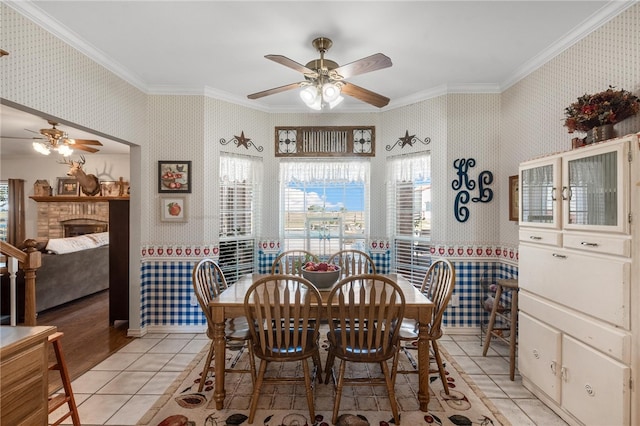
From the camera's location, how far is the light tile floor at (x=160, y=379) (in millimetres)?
2131

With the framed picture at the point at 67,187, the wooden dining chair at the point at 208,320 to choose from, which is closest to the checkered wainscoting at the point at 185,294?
the wooden dining chair at the point at 208,320

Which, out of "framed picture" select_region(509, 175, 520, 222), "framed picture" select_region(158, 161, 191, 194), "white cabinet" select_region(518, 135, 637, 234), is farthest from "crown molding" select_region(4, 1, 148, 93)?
"framed picture" select_region(509, 175, 520, 222)

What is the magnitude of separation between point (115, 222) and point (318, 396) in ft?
10.2

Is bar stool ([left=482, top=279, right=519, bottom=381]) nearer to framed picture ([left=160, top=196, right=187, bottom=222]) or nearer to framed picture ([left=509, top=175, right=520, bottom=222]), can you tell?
framed picture ([left=509, top=175, right=520, bottom=222])

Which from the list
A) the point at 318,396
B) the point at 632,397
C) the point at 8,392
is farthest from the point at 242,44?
the point at 632,397

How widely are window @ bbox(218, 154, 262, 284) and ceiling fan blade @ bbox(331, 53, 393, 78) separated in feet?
6.78

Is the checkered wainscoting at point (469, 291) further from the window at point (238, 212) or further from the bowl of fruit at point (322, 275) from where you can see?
the window at point (238, 212)

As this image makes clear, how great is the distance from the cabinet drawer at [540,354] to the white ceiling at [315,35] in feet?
7.23

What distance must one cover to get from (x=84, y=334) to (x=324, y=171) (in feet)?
11.1

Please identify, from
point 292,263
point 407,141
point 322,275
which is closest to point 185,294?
point 292,263

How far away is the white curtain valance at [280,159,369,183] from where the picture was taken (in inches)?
163

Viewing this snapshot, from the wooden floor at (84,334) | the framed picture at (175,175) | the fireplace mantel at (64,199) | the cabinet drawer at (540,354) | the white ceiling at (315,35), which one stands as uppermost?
the white ceiling at (315,35)

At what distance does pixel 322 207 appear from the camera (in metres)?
4.21

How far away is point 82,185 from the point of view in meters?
6.35
